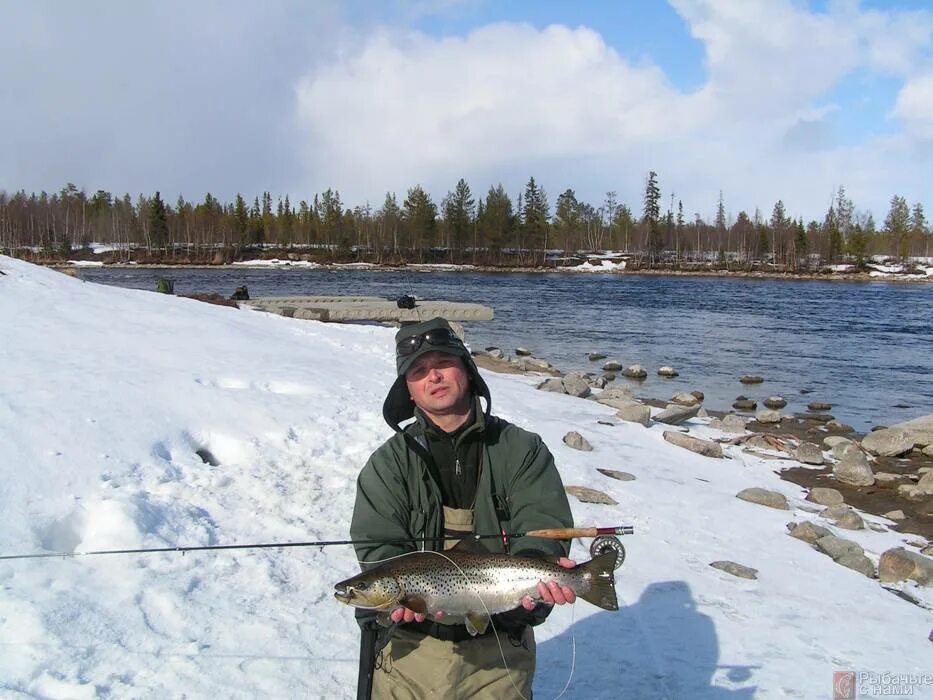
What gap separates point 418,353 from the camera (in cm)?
312

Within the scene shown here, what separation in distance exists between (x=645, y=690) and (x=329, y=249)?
10636 cm

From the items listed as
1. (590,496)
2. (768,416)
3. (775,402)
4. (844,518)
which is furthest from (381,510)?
(775,402)

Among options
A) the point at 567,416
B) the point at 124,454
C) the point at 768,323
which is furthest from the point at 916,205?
the point at 124,454

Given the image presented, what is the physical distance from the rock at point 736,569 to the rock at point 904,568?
1.41 meters

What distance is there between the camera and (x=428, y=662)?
2838 millimetres

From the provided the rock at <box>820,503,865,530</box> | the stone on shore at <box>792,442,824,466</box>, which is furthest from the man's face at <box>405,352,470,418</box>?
the stone on shore at <box>792,442,824,466</box>

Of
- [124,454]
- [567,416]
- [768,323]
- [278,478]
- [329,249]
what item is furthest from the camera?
[329,249]

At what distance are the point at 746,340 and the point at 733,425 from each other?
1537cm

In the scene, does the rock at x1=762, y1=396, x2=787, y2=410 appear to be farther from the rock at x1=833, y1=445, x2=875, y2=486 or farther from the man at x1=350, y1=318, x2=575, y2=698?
the man at x1=350, y1=318, x2=575, y2=698

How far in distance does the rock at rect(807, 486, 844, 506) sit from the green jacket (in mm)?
7066

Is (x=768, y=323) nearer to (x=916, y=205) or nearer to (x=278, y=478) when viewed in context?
(x=278, y=478)

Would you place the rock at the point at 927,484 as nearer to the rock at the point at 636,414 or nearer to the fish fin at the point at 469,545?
the rock at the point at 636,414

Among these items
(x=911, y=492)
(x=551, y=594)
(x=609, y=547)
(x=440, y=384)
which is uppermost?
(x=440, y=384)

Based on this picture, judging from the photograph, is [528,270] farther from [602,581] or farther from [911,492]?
[602,581]
